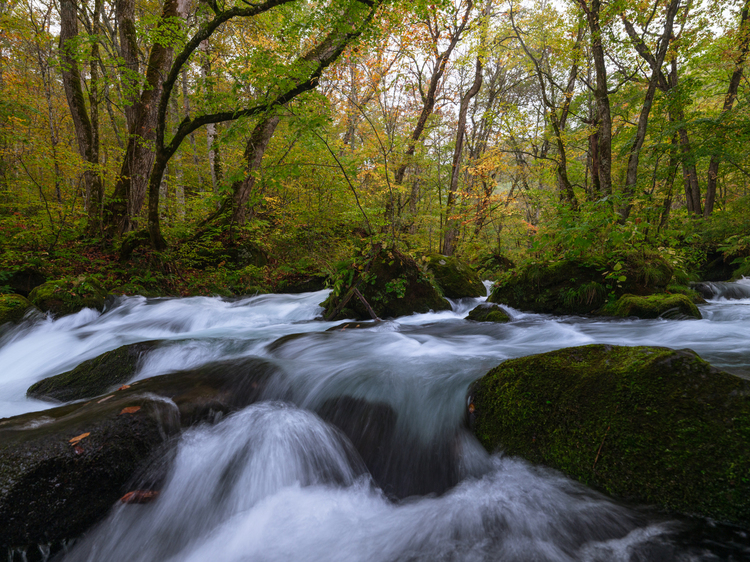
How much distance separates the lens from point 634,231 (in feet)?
18.4

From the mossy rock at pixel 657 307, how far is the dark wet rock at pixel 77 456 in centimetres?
620

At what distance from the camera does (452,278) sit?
8.57 meters

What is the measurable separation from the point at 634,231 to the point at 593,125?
16.1ft

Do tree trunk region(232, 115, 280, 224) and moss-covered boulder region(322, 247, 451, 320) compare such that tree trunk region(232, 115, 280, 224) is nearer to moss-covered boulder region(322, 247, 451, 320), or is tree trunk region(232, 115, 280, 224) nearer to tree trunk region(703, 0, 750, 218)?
moss-covered boulder region(322, 247, 451, 320)

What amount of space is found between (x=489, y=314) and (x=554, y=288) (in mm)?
1571

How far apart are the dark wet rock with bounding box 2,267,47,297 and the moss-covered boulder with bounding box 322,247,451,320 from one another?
603 centimetres

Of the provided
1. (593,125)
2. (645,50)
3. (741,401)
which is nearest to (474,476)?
(741,401)

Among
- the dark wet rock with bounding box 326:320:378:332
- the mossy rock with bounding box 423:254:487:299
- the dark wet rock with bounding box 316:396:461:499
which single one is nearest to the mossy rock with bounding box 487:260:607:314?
the mossy rock with bounding box 423:254:487:299

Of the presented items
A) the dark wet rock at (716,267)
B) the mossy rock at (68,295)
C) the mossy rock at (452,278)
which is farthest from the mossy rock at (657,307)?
the mossy rock at (68,295)

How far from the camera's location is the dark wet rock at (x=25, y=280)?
7.01 meters

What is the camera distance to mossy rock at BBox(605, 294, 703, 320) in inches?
209

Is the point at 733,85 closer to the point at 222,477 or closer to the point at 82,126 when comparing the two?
the point at 222,477

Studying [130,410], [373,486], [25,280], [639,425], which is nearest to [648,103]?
[639,425]

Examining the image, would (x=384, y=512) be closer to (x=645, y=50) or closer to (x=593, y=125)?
(x=593, y=125)
